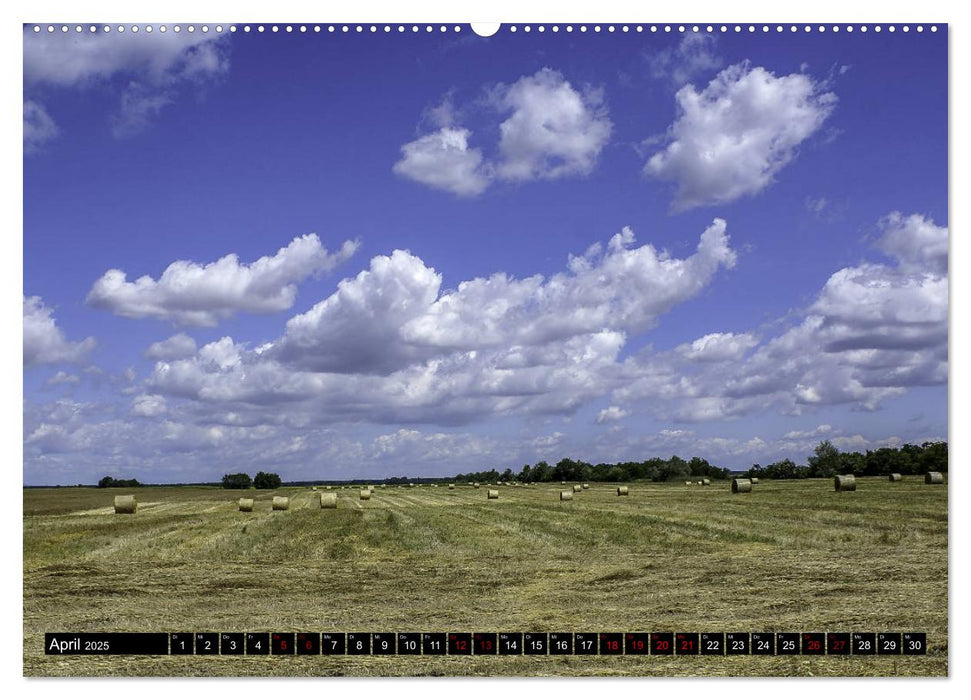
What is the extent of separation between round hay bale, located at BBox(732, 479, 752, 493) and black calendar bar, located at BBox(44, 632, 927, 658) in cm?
2928

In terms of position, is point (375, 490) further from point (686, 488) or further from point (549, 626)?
point (549, 626)

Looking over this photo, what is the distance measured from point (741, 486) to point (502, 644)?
32.3 m

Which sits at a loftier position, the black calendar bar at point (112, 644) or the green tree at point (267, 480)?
the green tree at point (267, 480)

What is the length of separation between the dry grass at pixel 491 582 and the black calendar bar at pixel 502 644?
135 millimetres

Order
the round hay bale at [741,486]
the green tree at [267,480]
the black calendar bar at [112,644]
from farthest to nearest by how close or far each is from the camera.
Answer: the round hay bale at [741,486] → the green tree at [267,480] → the black calendar bar at [112,644]

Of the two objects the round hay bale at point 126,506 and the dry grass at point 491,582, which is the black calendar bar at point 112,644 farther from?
the round hay bale at point 126,506

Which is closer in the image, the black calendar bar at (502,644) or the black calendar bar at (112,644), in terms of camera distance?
the black calendar bar at (502,644)

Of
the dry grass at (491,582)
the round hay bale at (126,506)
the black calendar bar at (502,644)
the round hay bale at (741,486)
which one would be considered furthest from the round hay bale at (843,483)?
the round hay bale at (126,506)

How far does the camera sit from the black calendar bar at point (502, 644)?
388 inches

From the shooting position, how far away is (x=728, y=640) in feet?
33.1

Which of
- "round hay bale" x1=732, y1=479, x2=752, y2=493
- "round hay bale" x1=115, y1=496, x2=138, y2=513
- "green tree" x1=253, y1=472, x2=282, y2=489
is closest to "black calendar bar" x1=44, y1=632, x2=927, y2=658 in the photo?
"green tree" x1=253, y1=472, x2=282, y2=489

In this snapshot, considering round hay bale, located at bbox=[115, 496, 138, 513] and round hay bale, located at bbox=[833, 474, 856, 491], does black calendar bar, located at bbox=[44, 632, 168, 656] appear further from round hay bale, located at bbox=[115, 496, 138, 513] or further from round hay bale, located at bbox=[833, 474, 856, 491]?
round hay bale, located at bbox=[833, 474, 856, 491]

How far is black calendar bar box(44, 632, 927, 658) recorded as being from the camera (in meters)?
9.85

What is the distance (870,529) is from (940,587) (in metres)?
11.2
